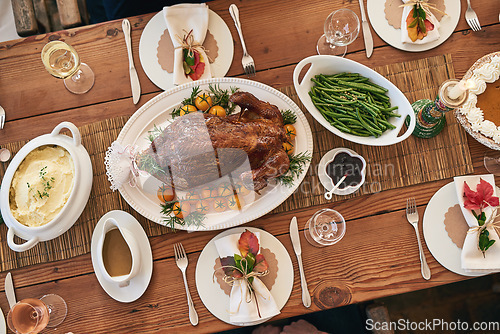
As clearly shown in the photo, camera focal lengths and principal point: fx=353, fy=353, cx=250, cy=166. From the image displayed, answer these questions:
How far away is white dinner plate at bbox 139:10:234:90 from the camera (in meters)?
1.63

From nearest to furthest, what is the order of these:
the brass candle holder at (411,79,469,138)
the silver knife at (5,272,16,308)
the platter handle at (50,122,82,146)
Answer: the brass candle holder at (411,79,469,138) → the platter handle at (50,122,82,146) → the silver knife at (5,272,16,308)

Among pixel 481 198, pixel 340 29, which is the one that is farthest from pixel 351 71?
pixel 481 198

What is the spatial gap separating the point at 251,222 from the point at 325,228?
0.34 meters

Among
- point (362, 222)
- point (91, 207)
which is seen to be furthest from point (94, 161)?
point (362, 222)

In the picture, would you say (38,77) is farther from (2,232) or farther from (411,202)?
(411,202)

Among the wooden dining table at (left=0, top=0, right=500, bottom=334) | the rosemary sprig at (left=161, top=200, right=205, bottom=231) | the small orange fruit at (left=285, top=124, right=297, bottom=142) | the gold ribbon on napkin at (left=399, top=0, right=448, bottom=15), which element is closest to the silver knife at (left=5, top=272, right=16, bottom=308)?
the wooden dining table at (left=0, top=0, right=500, bottom=334)

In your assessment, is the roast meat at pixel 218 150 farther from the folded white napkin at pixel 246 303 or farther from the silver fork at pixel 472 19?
the silver fork at pixel 472 19

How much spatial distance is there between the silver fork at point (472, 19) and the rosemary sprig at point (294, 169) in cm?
96

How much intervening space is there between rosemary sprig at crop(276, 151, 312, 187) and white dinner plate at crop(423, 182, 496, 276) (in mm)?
593

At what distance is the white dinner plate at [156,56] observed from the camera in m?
1.63

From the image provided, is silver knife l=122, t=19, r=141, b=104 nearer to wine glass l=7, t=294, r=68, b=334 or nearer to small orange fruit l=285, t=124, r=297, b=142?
small orange fruit l=285, t=124, r=297, b=142

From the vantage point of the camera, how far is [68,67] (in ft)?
5.27

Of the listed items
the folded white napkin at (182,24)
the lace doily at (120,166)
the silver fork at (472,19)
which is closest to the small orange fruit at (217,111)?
the folded white napkin at (182,24)

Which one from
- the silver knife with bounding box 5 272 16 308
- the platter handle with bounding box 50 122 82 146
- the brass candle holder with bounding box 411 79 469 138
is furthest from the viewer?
the silver knife with bounding box 5 272 16 308
